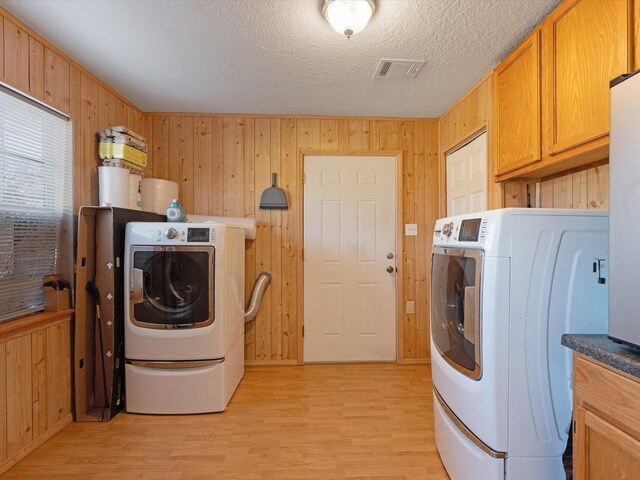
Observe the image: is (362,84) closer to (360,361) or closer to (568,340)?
(568,340)

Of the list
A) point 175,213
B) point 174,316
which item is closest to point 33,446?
point 174,316

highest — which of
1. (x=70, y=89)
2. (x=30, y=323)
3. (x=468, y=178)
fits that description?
(x=70, y=89)

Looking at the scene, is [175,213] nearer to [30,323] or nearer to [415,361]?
[30,323]

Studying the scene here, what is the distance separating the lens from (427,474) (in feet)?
5.45

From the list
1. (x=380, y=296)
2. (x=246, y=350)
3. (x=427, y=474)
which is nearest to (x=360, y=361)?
(x=380, y=296)

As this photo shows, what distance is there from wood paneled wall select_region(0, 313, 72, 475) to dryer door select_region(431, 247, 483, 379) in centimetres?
221

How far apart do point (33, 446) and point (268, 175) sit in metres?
2.45

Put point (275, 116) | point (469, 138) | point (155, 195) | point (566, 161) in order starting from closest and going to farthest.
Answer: point (566, 161), point (469, 138), point (155, 195), point (275, 116)

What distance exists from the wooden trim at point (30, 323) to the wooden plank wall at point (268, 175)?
136cm

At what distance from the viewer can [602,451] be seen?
3.09 feet

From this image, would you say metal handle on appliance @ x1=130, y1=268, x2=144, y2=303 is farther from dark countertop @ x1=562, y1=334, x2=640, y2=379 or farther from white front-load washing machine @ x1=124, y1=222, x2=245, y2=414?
dark countertop @ x1=562, y1=334, x2=640, y2=379

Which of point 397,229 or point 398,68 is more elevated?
point 398,68

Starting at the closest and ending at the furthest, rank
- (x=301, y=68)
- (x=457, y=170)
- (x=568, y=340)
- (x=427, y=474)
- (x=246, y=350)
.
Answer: (x=568, y=340) < (x=427, y=474) < (x=301, y=68) < (x=457, y=170) < (x=246, y=350)

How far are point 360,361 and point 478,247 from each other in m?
2.15
